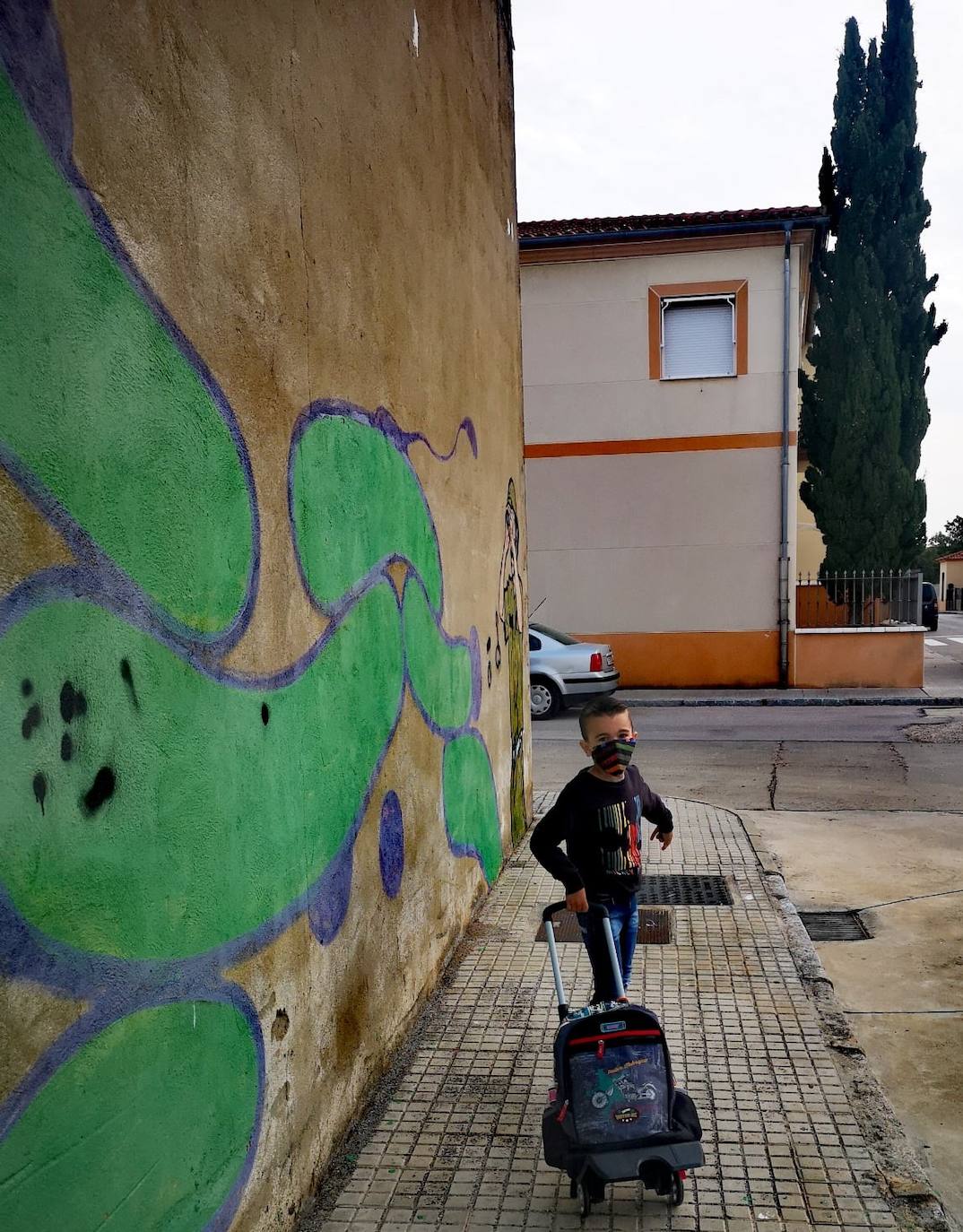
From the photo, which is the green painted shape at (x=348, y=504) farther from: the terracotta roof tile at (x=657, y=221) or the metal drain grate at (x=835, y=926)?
the terracotta roof tile at (x=657, y=221)

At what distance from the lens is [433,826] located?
466 centimetres

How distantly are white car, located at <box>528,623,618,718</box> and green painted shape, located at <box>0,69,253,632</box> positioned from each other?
37.5 feet

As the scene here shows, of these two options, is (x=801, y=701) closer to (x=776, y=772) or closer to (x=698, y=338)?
(x=776, y=772)

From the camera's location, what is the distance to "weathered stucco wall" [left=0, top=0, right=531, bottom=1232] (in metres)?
1.79

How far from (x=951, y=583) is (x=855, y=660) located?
63541 mm

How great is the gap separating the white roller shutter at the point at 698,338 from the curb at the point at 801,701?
5177mm

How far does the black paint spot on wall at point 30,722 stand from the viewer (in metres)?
1.74

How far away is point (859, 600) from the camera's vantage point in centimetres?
1631

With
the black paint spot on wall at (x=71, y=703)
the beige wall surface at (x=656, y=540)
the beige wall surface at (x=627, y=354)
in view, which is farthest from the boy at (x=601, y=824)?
the beige wall surface at (x=627, y=354)

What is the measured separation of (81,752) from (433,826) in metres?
2.89

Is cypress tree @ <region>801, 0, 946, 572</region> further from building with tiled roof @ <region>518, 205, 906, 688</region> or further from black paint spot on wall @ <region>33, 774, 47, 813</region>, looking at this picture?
black paint spot on wall @ <region>33, 774, 47, 813</region>

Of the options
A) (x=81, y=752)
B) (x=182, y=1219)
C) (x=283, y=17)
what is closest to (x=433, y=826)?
(x=182, y=1219)

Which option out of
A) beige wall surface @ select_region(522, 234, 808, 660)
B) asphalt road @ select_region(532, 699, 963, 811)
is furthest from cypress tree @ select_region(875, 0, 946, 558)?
asphalt road @ select_region(532, 699, 963, 811)

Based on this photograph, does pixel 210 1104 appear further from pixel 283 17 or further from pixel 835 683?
pixel 835 683
